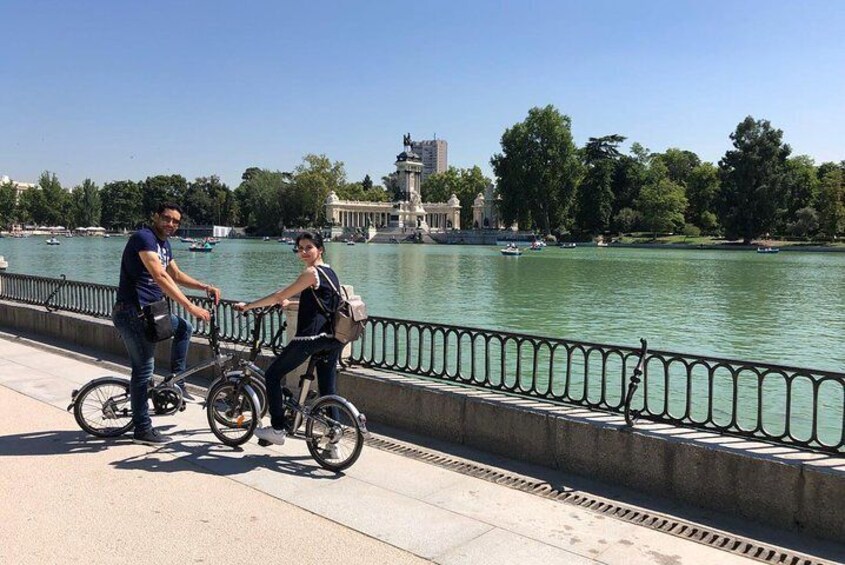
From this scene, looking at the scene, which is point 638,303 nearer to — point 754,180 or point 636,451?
point 636,451

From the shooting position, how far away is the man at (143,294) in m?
6.02

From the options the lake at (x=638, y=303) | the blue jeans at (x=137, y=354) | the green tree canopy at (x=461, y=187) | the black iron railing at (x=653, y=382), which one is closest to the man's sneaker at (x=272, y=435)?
the blue jeans at (x=137, y=354)

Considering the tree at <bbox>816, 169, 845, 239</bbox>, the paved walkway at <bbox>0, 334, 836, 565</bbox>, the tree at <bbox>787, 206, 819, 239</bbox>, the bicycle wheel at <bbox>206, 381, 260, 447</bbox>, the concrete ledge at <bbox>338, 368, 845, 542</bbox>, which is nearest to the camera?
the paved walkway at <bbox>0, 334, 836, 565</bbox>

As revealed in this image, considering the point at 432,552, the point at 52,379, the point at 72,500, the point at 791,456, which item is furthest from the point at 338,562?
the point at 52,379

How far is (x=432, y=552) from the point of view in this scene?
14.4 feet

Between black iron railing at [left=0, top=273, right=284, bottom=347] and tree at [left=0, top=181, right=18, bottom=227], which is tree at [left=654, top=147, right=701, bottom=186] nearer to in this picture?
black iron railing at [left=0, top=273, right=284, bottom=347]

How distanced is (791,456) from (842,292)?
3495 cm

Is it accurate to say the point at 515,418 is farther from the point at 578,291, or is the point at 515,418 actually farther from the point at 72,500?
the point at 578,291

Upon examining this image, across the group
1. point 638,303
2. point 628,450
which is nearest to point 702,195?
point 638,303

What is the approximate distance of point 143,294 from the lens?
6145 mm

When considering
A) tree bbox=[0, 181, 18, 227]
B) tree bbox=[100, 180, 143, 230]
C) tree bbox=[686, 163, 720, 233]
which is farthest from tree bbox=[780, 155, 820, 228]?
tree bbox=[0, 181, 18, 227]

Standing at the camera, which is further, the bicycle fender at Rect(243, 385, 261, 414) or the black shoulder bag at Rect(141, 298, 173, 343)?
the bicycle fender at Rect(243, 385, 261, 414)

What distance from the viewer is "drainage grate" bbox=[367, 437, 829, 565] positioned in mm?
4637

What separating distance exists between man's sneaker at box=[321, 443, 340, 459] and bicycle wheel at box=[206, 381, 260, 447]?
0.76 m
